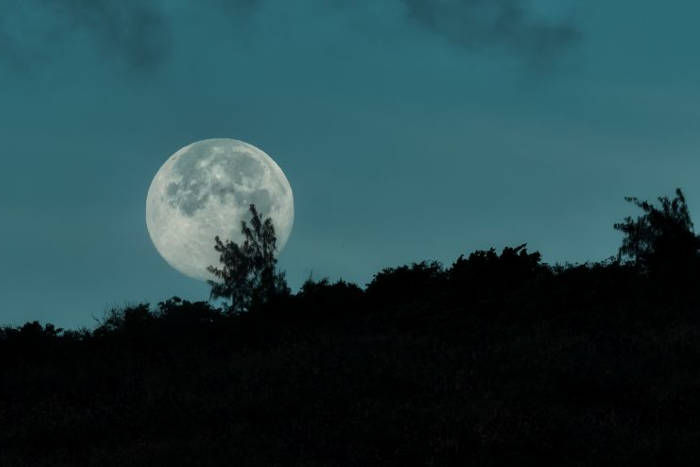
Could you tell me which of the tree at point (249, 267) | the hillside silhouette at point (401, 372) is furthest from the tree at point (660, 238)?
the tree at point (249, 267)

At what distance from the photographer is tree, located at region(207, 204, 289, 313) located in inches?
1881

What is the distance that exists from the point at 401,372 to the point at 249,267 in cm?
2529

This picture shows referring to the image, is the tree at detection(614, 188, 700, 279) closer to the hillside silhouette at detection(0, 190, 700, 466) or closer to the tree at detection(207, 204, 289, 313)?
the hillside silhouette at detection(0, 190, 700, 466)

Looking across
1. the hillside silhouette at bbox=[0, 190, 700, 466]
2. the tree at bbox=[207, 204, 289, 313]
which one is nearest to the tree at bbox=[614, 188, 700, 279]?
the hillside silhouette at bbox=[0, 190, 700, 466]

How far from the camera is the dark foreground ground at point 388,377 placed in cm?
1772

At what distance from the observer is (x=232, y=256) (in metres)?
48.7

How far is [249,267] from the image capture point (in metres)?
48.6

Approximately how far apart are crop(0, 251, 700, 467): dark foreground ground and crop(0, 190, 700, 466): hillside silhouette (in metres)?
0.07

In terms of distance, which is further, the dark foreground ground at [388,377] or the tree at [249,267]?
the tree at [249,267]

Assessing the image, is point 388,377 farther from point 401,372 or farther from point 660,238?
point 660,238

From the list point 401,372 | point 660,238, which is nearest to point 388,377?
point 401,372

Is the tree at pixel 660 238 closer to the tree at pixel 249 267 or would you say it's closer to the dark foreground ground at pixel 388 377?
the dark foreground ground at pixel 388 377

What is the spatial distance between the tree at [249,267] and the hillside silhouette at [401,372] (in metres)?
7.38

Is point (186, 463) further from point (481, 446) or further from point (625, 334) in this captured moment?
point (625, 334)
